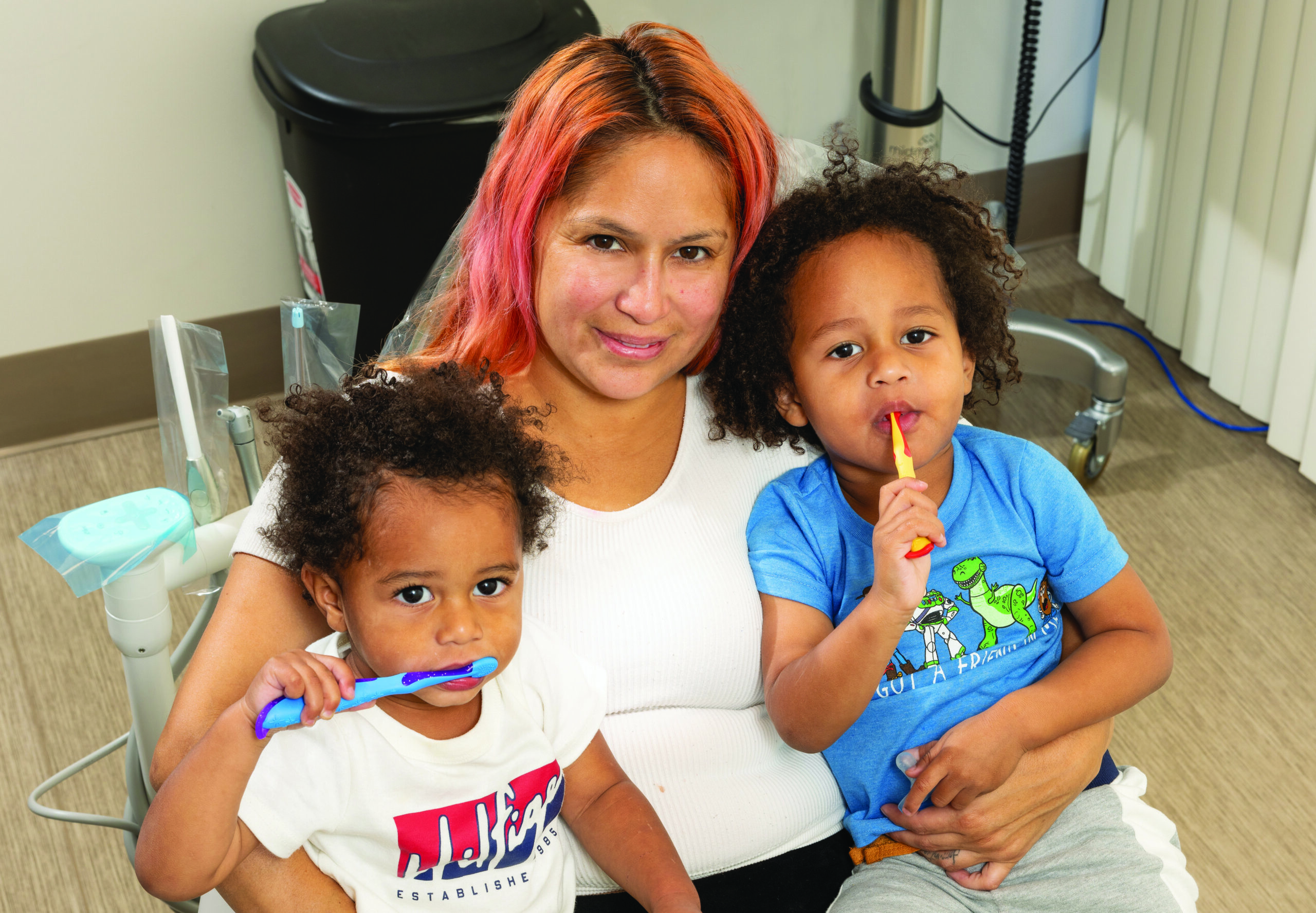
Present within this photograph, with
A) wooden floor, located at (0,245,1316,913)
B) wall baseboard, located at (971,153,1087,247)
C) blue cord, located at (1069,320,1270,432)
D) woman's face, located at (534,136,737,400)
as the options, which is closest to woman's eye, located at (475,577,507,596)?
woman's face, located at (534,136,737,400)

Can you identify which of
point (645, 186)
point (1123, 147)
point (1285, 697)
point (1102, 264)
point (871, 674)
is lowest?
point (1285, 697)

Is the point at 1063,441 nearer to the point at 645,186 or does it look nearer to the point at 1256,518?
the point at 1256,518

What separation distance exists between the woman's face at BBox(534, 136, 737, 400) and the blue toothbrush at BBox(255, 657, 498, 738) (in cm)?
30

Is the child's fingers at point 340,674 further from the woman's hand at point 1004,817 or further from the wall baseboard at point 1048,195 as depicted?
the wall baseboard at point 1048,195

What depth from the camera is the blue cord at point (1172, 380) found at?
2.29m

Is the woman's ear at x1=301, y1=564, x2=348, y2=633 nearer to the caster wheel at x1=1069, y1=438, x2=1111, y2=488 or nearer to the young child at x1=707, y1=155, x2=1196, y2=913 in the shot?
the young child at x1=707, y1=155, x2=1196, y2=913

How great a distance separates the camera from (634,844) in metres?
0.96

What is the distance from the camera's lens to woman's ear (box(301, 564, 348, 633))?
0.90m

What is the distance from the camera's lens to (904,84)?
6.67 ft

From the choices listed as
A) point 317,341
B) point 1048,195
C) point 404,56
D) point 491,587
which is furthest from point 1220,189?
point 491,587

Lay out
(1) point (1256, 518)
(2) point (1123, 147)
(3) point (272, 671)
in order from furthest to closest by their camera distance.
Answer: (2) point (1123, 147)
(1) point (1256, 518)
(3) point (272, 671)

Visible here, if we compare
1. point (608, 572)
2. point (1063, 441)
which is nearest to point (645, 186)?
point (608, 572)

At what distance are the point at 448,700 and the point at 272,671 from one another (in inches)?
5.4

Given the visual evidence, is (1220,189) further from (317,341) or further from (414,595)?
(414,595)
